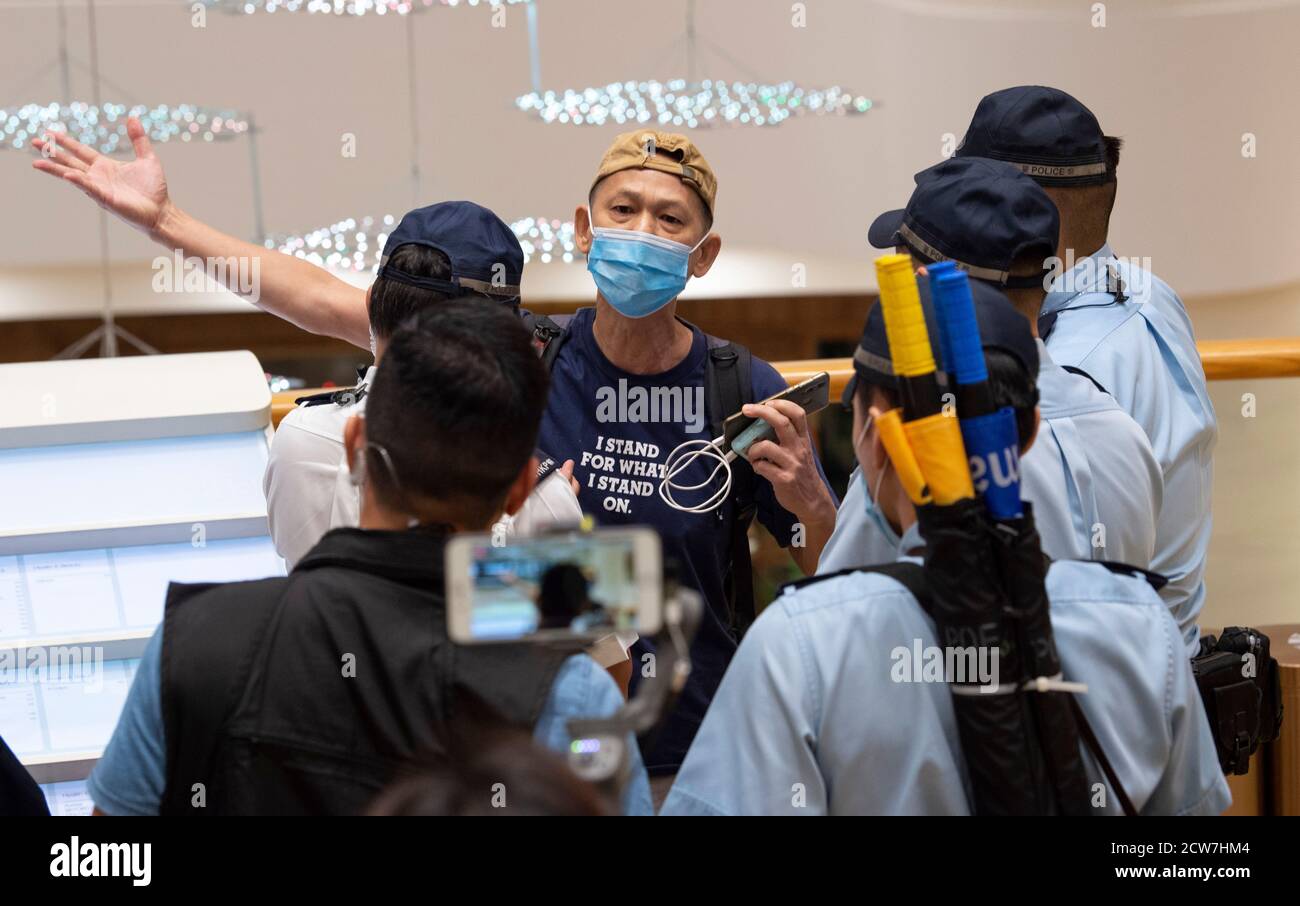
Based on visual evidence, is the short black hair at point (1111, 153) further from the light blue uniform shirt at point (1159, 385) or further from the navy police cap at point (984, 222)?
the navy police cap at point (984, 222)

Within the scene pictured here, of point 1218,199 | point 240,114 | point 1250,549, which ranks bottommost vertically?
point 1250,549

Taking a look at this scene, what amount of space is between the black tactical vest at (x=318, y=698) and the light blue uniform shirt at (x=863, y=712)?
0.22 meters

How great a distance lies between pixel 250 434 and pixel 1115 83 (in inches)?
172

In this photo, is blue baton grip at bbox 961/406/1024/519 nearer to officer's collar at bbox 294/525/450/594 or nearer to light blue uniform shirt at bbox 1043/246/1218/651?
officer's collar at bbox 294/525/450/594

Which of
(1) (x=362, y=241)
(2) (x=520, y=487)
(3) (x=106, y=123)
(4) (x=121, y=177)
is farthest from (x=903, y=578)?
(3) (x=106, y=123)

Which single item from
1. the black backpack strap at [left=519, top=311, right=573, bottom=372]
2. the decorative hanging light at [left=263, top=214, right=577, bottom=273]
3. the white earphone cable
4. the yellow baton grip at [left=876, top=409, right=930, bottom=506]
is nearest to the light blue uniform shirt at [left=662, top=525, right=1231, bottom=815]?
the yellow baton grip at [left=876, top=409, right=930, bottom=506]

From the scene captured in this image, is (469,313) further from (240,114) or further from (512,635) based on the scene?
(240,114)

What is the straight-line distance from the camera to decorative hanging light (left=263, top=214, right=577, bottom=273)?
15.8 feet

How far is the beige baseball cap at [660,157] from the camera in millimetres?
2236

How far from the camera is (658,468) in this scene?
2127mm

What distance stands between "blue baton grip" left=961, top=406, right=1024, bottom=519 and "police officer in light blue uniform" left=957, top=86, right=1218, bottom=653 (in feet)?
2.65

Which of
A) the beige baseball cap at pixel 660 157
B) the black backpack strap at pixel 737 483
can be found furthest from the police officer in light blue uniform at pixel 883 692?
the beige baseball cap at pixel 660 157

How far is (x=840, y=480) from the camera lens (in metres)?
5.07
